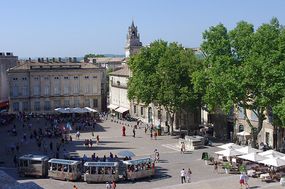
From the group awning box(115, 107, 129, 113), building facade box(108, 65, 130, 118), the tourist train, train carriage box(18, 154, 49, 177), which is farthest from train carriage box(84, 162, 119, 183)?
awning box(115, 107, 129, 113)

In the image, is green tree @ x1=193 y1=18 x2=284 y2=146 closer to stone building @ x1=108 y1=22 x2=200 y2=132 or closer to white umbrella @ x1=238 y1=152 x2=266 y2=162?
white umbrella @ x1=238 y1=152 x2=266 y2=162

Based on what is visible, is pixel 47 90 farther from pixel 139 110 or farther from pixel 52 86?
pixel 139 110

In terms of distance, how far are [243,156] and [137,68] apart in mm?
→ 25968

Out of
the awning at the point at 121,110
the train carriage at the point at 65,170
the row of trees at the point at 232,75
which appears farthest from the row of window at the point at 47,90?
the train carriage at the point at 65,170

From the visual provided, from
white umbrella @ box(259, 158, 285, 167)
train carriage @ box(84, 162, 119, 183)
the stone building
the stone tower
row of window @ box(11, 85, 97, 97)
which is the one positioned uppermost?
the stone tower

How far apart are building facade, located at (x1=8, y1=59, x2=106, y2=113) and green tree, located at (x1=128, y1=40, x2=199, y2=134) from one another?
26.6 m

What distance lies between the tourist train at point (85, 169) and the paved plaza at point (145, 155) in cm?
53

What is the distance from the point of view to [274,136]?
46.6 meters

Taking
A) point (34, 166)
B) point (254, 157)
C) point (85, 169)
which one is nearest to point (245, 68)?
point (254, 157)

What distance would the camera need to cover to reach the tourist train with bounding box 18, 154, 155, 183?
33.5 metres

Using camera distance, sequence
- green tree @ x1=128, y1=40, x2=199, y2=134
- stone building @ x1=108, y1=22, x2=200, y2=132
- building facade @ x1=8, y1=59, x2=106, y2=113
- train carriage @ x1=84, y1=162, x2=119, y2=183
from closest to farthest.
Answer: train carriage @ x1=84, y1=162, x2=119, y2=183
green tree @ x1=128, y1=40, x2=199, y2=134
stone building @ x1=108, y1=22, x2=200, y2=132
building facade @ x1=8, y1=59, x2=106, y2=113

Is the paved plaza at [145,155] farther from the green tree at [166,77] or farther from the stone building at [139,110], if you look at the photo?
the green tree at [166,77]

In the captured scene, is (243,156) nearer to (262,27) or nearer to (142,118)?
(262,27)

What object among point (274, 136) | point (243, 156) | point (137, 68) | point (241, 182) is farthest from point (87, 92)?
point (241, 182)
